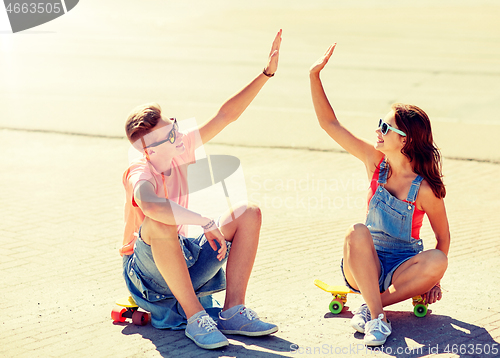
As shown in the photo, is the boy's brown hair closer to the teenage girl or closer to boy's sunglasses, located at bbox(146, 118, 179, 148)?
boy's sunglasses, located at bbox(146, 118, 179, 148)

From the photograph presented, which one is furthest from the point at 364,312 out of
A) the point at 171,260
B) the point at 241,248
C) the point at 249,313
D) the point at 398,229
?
the point at 171,260

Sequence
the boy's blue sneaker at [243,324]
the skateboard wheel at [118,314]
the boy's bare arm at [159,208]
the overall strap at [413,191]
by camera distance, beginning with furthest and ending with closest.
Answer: the skateboard wheel at [118,314] < the overall strap at [413,191] < the boy's blue sneaker at [243,324] < the boy's bare arm at [159,208]

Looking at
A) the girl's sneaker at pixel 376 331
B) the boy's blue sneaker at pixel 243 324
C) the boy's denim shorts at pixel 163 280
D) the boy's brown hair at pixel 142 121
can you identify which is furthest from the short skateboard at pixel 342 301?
the boy's brown hair at pixel 142 121

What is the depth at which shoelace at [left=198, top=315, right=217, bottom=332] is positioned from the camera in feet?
11.0

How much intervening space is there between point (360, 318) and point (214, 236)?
3.09 feet

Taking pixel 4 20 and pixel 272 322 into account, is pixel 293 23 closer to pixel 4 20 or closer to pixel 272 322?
pixel 4 20

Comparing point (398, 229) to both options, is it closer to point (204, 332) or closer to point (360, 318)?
point (360, 318)

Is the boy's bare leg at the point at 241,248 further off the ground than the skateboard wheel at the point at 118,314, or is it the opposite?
the boy's bare leg at the point at 241,248

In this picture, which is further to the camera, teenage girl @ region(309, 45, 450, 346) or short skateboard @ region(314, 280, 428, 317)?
short skateboard @ region(314, 280, 428, 317)

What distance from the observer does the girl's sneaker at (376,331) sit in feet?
10.9

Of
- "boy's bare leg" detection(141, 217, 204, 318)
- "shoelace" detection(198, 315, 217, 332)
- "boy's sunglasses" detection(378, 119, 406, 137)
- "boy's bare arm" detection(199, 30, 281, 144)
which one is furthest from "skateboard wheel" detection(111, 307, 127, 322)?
"boy's sunglasses" detection(378, 119, 406, 137)

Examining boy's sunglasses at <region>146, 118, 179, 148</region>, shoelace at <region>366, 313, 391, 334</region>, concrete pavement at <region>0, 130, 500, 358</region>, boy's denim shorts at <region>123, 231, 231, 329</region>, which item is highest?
boy's sunglasses at <region>146, 118, 179, 148</region>

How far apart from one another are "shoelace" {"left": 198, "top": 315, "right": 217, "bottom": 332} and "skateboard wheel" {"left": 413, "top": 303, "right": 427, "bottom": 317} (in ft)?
4.02

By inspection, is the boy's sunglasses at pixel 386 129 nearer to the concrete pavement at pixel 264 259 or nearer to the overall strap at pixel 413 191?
the overall strap at pixel 413 191
